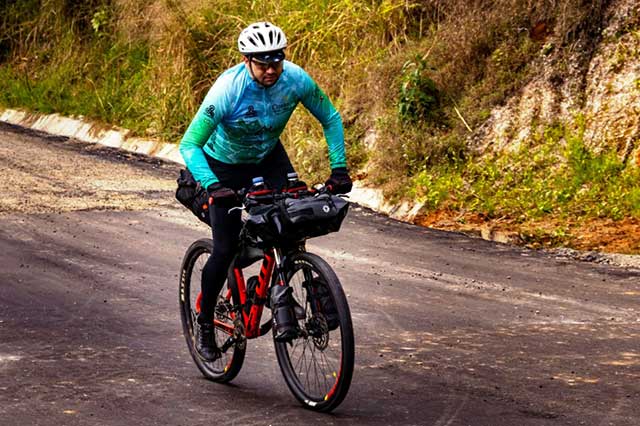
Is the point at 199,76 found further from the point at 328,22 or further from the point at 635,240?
the point at 635,240

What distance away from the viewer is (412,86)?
15.9m

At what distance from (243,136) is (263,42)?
0.65m

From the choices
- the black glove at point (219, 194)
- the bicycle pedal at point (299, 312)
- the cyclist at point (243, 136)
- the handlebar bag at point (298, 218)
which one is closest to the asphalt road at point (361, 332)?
the bicycle pedal at point (299, 312)

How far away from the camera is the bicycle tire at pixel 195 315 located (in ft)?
24.0

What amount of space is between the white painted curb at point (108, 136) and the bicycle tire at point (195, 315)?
705 centimetres

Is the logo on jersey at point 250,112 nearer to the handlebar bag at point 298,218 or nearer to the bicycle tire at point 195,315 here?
the handlebar bag at point 298,218

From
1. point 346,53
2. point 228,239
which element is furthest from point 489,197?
point 228,239

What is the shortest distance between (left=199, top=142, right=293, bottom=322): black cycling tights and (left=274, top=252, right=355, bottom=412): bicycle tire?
0.59 metres

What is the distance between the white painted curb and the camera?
15.2m

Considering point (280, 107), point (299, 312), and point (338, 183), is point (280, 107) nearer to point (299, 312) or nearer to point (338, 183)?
point (338, 183)

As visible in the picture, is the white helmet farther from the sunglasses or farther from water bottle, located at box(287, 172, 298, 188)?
water bottle, located at box(287, 172, 298, 188)

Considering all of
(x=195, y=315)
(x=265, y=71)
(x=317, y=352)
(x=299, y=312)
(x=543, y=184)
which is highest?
(x=265, y=71)

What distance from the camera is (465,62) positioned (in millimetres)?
16062

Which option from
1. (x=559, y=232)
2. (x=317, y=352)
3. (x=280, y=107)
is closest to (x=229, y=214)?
(x=280, y=107)
